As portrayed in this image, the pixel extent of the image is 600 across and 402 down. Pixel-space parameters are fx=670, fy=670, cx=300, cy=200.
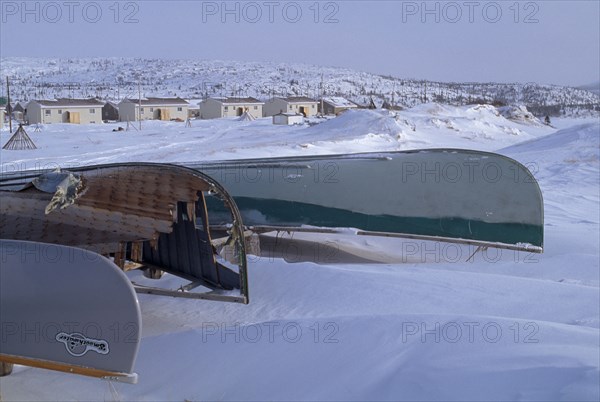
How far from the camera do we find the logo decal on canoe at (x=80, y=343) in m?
4.62

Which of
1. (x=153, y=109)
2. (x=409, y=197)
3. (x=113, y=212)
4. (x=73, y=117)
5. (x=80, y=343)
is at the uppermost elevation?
(x=153, y=109)

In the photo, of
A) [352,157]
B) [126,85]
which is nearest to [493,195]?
[352,157]

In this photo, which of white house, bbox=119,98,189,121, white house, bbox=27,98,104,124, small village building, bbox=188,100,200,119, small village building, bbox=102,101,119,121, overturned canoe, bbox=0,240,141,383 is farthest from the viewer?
small village building, bbox=188,100,200,119

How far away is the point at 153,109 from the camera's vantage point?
2126 inches

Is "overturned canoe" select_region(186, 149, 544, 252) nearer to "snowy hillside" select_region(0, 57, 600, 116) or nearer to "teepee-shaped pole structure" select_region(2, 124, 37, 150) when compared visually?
"teepee-shaped pole structure" select_region(2, 124, 37, 150)

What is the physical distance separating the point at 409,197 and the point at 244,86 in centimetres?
9754

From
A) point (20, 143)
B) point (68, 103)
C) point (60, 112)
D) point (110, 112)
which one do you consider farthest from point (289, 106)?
point (20, 143)

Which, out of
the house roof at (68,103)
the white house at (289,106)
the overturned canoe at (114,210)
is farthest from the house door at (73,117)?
the overturned canoe at (114,210)

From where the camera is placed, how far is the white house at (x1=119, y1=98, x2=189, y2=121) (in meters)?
51.8

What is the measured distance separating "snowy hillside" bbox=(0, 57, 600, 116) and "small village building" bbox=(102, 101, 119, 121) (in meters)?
23.3

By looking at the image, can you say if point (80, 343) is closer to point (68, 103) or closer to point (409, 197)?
point (409, 197)

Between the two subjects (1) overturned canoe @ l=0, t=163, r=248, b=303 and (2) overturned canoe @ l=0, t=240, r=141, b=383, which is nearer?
(2) overturned canoe @ l=0, t=240, r=141, b=383

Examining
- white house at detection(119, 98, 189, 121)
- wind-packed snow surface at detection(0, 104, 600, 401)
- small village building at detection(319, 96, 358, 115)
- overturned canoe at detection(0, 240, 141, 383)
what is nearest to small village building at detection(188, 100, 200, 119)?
white house at detection(119, 98, 189, 121)

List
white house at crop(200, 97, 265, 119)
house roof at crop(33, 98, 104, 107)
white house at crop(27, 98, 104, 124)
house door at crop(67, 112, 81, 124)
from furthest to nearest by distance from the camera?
white house at crop(200, 97, 265, 119) → house roof at crop(33, 98, 104, 107) → house door at crop(67, 112, 81, 124) → white house at crop(27, 98, 104, 124)
